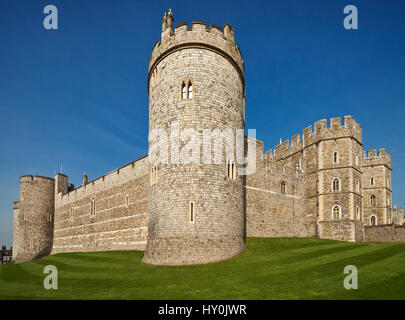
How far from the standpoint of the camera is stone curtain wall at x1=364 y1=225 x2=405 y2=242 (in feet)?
91.6

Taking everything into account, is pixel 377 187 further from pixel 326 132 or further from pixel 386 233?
pixel 326 132

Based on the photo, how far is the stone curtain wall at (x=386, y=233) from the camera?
27.9m

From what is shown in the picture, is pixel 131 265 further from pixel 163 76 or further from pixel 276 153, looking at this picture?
pixel 276 153

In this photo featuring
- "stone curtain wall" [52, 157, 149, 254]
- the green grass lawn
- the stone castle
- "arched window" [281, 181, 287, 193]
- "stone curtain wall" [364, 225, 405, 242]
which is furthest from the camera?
"stone curtain wall" [364, 225, 405, 242]

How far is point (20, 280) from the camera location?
1386cm

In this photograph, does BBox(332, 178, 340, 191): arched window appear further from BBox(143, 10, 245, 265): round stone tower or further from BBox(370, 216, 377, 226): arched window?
BBox(370, 216, 377, 226): arched window

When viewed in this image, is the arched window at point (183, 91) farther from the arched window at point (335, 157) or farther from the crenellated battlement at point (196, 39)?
the arched window at point (335, 157)

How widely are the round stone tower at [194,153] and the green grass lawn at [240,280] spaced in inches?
52.4

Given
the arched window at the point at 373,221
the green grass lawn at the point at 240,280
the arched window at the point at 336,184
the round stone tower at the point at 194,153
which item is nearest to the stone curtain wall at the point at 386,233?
the arched window at the point at 336,184

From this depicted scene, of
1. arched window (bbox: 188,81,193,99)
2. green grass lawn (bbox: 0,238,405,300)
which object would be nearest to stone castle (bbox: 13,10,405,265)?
arched window (bbox: 188,81,193,99)

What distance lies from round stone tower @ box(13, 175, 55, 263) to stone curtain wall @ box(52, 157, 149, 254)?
319cm

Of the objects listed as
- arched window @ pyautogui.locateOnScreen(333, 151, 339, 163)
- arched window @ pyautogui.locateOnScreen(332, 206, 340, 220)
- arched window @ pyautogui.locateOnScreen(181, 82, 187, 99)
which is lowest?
arched window @ pyautogui.locateOnScreen(332, 206, 340, 220)
